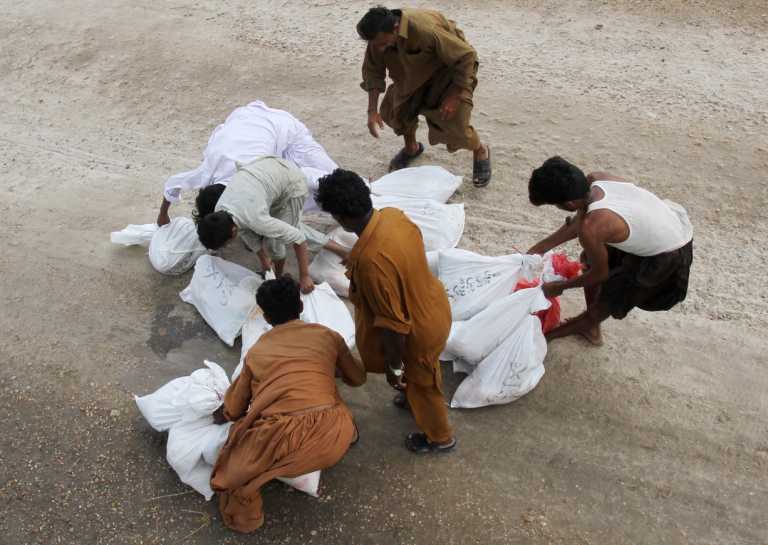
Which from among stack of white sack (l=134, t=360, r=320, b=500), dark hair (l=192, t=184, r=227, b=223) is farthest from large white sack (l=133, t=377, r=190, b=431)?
dark hair (l=192, t=184, r=227, b=223)

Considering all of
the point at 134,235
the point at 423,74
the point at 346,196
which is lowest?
the point at 134,235

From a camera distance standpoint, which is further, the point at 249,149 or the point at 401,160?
the point at 401,160

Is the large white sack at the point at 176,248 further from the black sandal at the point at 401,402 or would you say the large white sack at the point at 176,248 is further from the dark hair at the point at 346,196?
the dark hair at the point at 346,196

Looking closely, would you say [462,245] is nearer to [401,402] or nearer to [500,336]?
[500,336]

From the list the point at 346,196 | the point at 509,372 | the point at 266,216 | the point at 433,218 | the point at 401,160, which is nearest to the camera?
the point at 346,196

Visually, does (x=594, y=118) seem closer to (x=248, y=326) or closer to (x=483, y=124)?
(x=483, y=124)

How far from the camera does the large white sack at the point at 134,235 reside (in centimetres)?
363

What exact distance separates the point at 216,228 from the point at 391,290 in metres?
1.11

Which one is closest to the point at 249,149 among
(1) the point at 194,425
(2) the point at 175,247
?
(2) the point at 175,247

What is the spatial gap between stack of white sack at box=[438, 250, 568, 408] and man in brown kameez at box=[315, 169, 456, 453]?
46 centimetres

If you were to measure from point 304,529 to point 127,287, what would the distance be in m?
1.74

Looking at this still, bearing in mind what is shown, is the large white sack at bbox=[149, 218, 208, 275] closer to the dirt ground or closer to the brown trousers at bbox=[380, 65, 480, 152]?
the dirt ground

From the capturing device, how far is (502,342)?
9.23ft

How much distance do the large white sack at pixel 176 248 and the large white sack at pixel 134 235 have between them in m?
0.15
